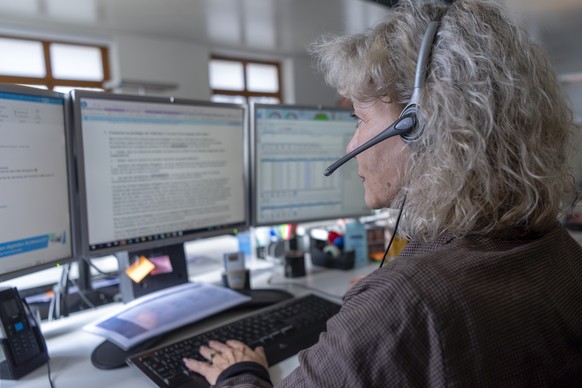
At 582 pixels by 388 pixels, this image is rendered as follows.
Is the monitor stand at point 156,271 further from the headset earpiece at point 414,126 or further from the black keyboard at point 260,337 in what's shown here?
the headset earpiece at point 414,126

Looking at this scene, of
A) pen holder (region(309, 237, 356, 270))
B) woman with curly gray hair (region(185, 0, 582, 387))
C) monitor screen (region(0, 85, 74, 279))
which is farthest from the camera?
pen holder (region(309, 237, 356, 270))

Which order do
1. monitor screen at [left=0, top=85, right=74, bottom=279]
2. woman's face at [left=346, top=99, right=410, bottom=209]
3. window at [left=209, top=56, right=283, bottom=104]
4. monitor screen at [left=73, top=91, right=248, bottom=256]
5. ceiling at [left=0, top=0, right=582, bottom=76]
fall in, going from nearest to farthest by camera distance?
woman's face at [left=346, top=99, right=410, bottom=209] → monitor screen at [left=0, top=85, right=74, bottom=279] → monitor screen at [left=73, top=91, right=248, bottom=256] → ceiling at [left=0, top=0, right=582, bottom=76] → window at [left=209, top=56, right=283, bottom=104]

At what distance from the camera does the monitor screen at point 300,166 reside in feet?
4.35

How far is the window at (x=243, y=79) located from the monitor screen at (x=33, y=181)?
6.24m

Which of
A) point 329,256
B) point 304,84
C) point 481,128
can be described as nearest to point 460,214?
point 481,128

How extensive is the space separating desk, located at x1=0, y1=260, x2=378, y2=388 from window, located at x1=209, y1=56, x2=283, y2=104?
238 inches

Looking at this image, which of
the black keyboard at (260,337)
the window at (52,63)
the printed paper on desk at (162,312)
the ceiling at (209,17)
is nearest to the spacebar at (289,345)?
the black keyboard at (260,337)

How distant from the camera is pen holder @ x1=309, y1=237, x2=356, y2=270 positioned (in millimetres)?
1488

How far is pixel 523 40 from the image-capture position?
638 mm

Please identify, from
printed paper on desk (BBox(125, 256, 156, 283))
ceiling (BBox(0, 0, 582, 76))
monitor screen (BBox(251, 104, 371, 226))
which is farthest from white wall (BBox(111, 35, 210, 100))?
printed paper on desk (BBox(125, 256, 156, 283))

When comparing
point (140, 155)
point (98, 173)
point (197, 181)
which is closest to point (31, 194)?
point (98, 173)

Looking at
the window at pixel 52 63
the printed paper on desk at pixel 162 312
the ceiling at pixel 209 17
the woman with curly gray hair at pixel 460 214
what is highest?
the ceiling at pixel 209 17

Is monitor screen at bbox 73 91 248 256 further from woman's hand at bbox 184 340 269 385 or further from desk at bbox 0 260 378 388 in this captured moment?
woman's hand at bbox 184 340 269 385

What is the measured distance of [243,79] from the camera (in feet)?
24.9
